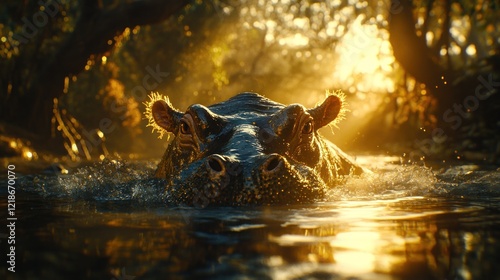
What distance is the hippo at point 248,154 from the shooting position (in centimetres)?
445

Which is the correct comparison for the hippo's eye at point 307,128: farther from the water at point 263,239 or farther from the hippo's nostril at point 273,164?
the hippo's nostril at point 273,164

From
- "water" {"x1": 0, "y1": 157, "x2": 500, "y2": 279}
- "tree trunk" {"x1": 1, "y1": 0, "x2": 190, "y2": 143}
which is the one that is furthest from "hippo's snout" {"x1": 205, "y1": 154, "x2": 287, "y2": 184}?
"tree trunk" {"x1": 1, "y1": 0, "x2": 190, "y2": 143}

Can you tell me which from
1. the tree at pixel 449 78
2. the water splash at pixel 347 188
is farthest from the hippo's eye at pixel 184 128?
the tree at pixel 449 78

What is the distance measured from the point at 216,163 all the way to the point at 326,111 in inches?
98.1

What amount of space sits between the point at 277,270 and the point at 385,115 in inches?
853

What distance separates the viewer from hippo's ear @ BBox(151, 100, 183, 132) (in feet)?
21.4

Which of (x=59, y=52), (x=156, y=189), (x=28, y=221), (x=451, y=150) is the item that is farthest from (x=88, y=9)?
(x=28, y=221)

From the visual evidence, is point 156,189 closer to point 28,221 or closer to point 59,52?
point 28,221

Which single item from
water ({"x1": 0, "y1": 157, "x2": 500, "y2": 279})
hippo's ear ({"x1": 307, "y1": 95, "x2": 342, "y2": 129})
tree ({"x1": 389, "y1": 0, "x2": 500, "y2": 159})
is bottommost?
water ({"x1": 0, "y1": 157, "x2": 500, "y2": 279})

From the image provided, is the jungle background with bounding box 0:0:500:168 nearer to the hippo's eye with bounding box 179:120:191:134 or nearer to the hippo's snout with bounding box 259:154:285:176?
the hippo's eye with bounding box 179:120:191:134

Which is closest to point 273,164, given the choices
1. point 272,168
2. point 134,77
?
point 272,168

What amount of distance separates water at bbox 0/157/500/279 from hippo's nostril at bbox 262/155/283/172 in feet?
0.99

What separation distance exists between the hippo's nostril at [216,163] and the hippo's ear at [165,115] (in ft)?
6.94

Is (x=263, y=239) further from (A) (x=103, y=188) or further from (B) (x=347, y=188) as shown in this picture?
(A) (x=103, y=188)
